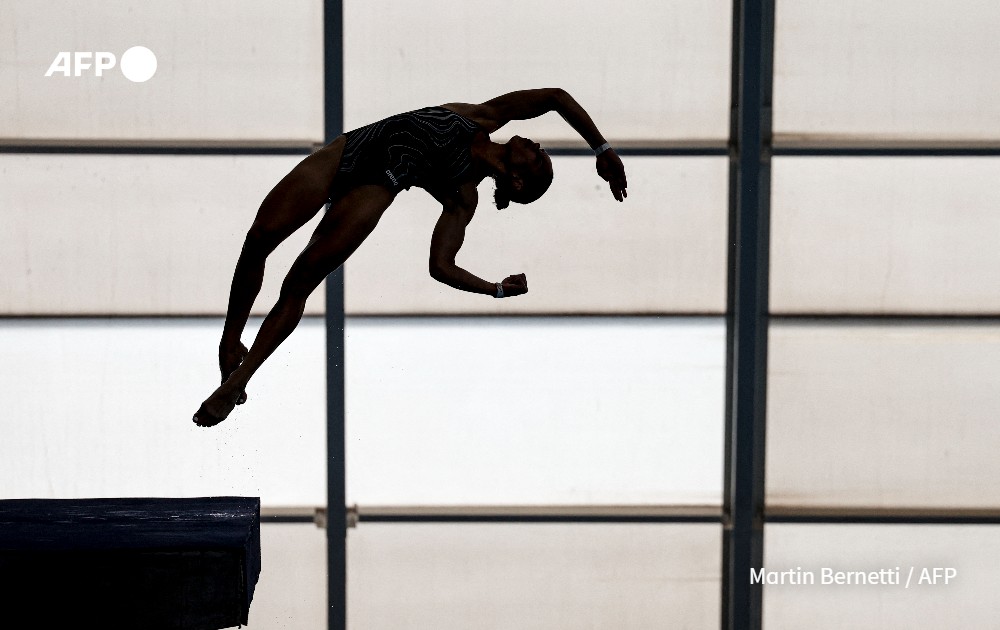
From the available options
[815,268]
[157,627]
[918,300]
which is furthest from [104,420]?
[918,300]

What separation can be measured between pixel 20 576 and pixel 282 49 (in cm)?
237

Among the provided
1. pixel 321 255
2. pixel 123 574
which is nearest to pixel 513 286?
pixel 321 255

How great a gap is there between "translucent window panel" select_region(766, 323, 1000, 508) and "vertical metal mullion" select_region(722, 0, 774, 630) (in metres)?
0.11

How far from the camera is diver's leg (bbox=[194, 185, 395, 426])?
2.88 meters

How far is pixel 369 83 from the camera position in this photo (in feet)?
12.6

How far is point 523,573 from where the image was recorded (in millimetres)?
4082

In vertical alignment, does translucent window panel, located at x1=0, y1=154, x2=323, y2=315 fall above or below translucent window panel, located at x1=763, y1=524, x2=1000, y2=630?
above

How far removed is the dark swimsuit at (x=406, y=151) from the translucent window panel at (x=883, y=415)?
6.26 ft

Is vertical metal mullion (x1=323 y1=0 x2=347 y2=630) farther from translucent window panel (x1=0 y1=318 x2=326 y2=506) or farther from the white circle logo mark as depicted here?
the white circle logo mark

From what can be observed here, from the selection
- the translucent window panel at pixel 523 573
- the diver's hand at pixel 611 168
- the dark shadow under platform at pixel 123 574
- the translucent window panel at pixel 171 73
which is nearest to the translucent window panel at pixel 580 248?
the translucent window panel at pixel 171 73

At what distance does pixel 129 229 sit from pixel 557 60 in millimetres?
2079

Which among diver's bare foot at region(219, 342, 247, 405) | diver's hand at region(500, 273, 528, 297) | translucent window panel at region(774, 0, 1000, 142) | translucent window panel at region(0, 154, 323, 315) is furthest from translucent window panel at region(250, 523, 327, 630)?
translucent window panel at region(774, 0, 1000, 142)

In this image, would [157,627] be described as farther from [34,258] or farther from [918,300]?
[918,300]

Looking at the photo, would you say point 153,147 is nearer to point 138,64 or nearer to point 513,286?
point 138,64
